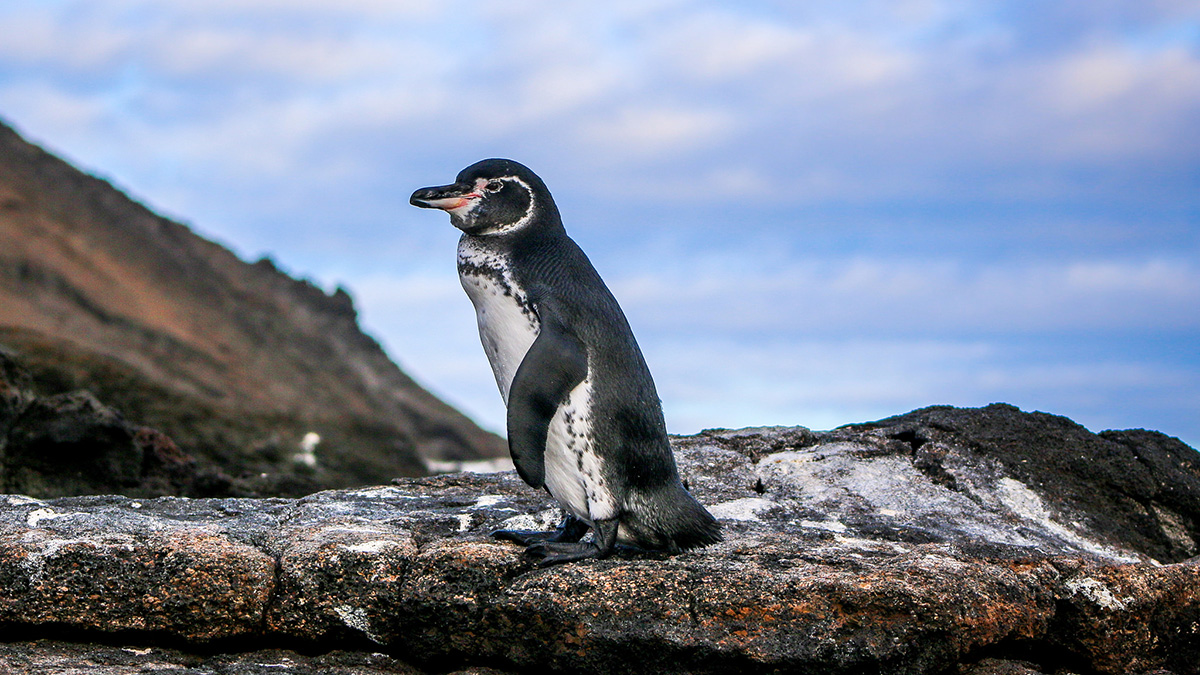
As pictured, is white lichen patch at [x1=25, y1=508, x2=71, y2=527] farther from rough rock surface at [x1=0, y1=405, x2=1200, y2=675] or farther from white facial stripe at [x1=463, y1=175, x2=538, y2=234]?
white facial stripe at [x1=463, y1=175, x2=538, y2=234]

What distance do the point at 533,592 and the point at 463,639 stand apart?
0.44m

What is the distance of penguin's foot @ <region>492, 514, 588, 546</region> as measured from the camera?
5.79m

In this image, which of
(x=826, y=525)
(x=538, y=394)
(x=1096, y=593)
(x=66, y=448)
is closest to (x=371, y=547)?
(x=538, y=394)

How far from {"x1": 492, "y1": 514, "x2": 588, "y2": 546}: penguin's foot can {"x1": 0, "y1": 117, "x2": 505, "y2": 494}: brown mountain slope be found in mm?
12650

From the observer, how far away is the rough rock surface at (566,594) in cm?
514

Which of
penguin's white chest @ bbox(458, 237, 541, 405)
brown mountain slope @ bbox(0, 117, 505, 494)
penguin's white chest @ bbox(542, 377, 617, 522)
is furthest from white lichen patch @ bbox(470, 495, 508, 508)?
brown mountain slope @ bbox(0, 117, 505, 494)

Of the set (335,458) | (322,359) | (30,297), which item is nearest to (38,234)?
(30,297)

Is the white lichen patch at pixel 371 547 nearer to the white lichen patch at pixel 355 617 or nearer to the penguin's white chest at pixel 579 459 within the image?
the white lichen patch at pixel 355 617

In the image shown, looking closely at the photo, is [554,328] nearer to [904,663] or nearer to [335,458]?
[904,663]

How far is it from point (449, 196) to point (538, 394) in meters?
1.15

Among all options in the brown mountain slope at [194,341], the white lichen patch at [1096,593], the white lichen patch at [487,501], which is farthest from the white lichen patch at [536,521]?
the brown mountain slope at [194,341]

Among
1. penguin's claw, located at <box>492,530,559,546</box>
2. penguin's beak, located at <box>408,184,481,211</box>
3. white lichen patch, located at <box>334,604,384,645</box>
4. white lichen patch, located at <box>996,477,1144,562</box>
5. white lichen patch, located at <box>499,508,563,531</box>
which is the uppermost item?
penguin's beak, located at <box>408,184,481,211</box>

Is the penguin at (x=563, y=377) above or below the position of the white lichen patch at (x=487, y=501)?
above

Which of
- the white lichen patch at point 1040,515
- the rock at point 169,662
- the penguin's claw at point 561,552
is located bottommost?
the rock at point 169,662
